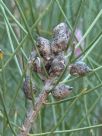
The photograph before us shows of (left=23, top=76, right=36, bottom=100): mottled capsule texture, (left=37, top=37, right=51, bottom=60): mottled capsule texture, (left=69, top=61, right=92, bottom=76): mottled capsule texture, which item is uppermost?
(left=37, top=37, right=51, bottom=60): mottled capsule texture

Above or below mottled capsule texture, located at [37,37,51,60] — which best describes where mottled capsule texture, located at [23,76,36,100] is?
below

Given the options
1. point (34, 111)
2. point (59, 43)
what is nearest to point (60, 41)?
point (59, 43)

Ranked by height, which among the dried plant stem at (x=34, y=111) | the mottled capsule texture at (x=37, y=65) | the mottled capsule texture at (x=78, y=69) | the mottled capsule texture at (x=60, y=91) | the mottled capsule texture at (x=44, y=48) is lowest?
the dried plant stem at (x=34, y=111)

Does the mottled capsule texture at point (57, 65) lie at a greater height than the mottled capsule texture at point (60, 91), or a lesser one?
greater

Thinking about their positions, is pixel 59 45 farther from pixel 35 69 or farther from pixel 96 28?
pixel 96 28

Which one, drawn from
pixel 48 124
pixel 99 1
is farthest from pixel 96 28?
pixel 48 124

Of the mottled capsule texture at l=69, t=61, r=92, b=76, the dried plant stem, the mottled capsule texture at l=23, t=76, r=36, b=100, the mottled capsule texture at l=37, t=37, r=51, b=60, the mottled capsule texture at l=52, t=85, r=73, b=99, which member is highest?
the mottled capsule texture at l=37, t=37, r=51, b=60

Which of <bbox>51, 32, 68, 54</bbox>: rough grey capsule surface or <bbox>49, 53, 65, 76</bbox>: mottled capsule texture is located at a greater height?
<bbox>51, 32, 68, 54</bbox>: rough grey capsule surface

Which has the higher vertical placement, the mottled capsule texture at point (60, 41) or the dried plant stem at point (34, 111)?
the mottled capsule texture at point (60, 41)
